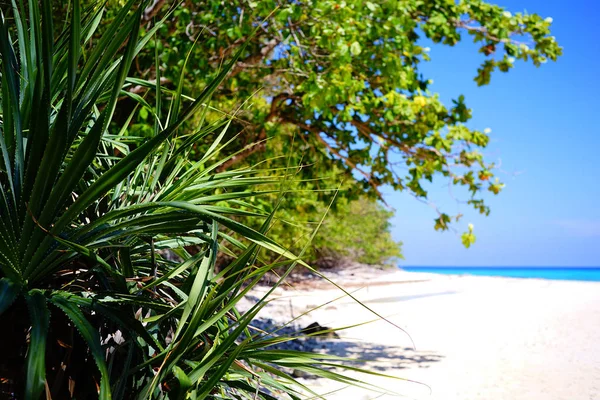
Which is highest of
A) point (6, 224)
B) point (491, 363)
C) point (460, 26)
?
point (460, 26)

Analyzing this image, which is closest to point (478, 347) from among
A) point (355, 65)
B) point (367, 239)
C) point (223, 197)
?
point (355, 65)

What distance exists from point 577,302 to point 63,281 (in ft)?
47.5

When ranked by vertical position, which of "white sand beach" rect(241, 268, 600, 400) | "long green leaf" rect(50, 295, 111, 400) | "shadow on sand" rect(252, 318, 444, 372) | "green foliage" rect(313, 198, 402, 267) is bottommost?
"shadow on sand" rect(252, 318, 444, 372)

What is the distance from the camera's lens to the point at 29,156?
51.6 inches

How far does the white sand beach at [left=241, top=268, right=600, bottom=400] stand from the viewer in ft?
18.4

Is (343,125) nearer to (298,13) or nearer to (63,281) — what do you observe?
(298,13)

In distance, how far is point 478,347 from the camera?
8.20 metres

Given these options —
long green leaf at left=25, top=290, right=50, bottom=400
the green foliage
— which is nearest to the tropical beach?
long green leaf at left=25, top=290, right=50, bottom=400

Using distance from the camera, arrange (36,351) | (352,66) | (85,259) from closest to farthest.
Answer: (36,351) < (85,259) < (352,66)

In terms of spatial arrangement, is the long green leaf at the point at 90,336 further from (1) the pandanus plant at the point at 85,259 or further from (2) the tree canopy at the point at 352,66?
(2) the tree canopy at the point at 352,66

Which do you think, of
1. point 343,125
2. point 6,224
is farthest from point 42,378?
point 343,125

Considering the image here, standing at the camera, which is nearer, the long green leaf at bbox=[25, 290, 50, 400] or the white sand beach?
the long green leaf at bbox=[25, 290, 50, 400]

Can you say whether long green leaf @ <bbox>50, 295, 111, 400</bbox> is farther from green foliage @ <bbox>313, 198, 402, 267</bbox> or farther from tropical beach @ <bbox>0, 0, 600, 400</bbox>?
green foliage @ <bbox>313, 198, 402, 267</bbox>

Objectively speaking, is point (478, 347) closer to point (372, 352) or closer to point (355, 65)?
point (372, 352)
